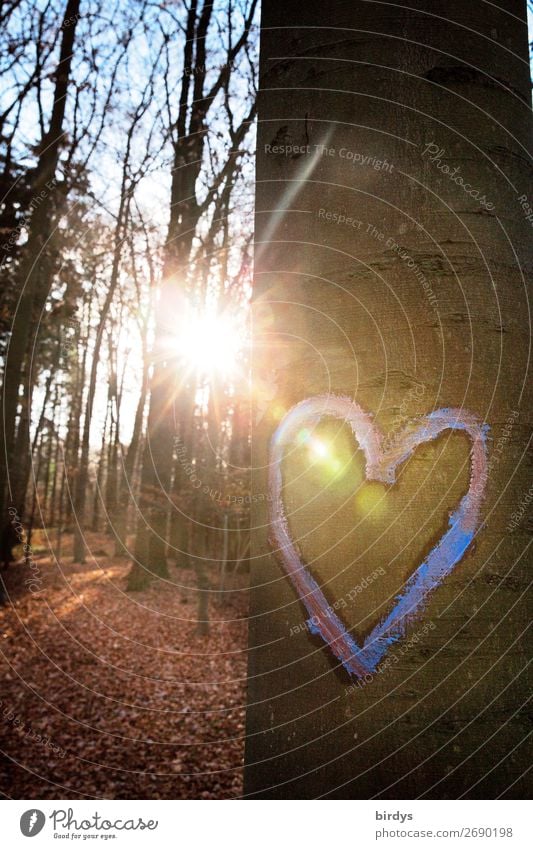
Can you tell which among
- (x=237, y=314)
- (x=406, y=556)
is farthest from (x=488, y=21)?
(x=237, y=314)

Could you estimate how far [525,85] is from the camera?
3.15 feet

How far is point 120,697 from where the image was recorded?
20.6 ft

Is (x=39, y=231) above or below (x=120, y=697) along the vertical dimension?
above

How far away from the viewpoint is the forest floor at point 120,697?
4457 mm

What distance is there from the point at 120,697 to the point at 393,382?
6588 mm

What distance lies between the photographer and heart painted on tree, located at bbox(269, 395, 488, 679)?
0.78 metres

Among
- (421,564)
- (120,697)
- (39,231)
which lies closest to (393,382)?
(421,564)

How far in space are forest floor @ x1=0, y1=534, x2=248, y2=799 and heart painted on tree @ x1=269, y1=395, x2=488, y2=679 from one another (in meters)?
4.15

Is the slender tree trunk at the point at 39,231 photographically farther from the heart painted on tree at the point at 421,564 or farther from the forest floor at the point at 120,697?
the heart painted on tree at the point at 421,564

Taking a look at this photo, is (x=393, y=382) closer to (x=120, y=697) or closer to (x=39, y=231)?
(x=120, y=697)

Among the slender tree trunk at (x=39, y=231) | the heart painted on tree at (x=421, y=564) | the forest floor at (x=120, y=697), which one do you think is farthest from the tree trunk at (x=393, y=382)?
the slender tree trunk at (x=39, y=231)

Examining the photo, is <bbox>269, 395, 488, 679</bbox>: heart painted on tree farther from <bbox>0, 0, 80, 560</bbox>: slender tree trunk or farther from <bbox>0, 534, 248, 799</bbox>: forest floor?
<bbox>0, 0, 80, 560</bbox>: slender tree trunk

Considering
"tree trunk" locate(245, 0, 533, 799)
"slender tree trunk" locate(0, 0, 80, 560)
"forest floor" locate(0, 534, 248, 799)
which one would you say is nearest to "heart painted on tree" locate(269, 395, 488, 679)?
"tree trunk" locate(245, 0, 533, 799)
